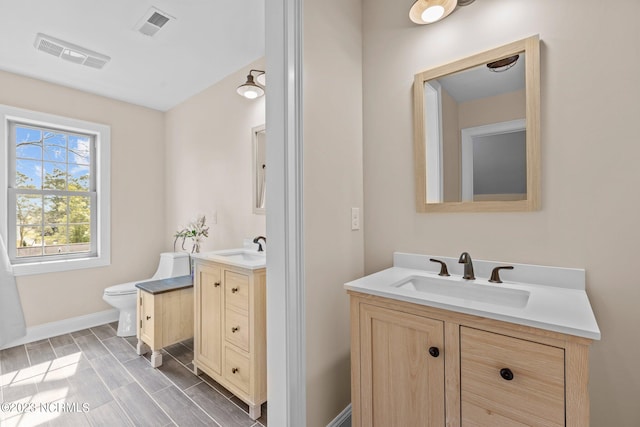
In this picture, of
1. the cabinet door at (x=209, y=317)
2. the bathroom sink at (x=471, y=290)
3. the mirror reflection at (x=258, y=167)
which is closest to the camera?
the bathroom sink at (x=471, y=290)

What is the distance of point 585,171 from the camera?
1125mm

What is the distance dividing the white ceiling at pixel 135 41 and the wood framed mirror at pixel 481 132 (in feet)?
4.61

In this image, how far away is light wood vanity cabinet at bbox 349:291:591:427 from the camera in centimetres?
81

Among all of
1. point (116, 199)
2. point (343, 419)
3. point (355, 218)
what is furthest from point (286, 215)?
point (116, 199)

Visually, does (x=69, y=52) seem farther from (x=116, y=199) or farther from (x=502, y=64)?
(x=502, y=64)

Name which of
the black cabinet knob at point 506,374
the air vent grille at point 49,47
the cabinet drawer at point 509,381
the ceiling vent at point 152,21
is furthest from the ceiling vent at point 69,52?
the black cabinet knob at point 506,374

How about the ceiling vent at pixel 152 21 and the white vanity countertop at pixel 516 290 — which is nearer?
the white vanity countertop at pixel 516 290

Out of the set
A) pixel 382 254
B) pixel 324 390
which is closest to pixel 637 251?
pixel 382 254

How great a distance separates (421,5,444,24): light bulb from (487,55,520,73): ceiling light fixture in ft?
1.14

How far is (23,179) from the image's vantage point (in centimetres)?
283

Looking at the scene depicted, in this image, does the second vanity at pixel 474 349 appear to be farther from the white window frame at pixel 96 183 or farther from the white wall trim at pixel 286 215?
the white window frame at pixel 96 183

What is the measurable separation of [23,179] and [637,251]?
4.47 meters

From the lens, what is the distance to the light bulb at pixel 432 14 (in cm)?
138

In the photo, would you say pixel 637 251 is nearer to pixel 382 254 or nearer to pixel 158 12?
pixel 382 254
